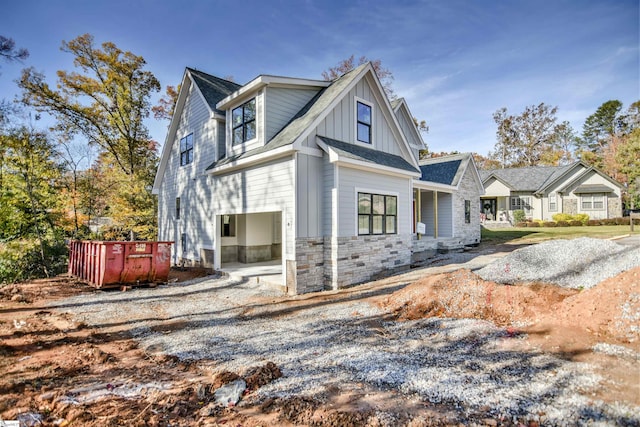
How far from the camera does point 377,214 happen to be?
1024 cm

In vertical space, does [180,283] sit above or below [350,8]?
below

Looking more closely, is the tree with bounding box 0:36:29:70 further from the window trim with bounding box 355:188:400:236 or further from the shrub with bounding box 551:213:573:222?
the shrub with bounding box 551:213:573:222

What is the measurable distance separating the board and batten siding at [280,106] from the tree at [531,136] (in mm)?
46261

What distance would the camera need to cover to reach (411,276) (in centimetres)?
955

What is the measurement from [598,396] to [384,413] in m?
2.07

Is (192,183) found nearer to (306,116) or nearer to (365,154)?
(306,116)

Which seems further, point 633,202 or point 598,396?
point 633,202

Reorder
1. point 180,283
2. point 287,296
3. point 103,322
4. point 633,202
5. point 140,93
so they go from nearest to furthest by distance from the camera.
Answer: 1. point 103,322
2. point 287,296
3. point 180,283
4. point 140,93
5. point 633,202

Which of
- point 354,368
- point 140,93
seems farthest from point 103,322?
point 140,93

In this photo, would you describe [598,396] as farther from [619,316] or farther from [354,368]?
[354,368]

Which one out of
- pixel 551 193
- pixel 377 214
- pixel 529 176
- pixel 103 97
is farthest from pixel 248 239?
pixel 529 176

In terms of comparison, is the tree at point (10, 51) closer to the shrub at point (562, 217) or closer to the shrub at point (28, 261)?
the shrub at point (28, 261)

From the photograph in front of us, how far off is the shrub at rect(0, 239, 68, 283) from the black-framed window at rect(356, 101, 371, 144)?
14.8m

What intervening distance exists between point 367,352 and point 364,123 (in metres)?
8.30
